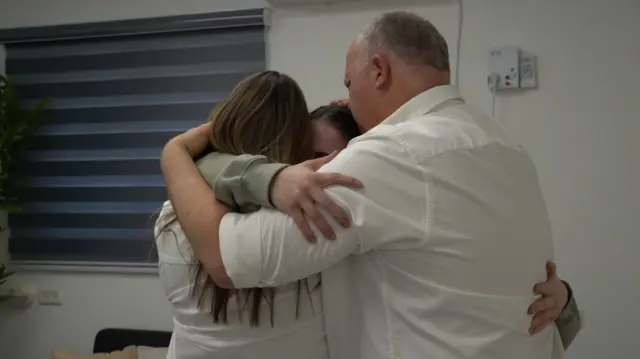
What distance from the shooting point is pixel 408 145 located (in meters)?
1.08

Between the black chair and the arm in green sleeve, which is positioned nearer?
the arm in green sleeve

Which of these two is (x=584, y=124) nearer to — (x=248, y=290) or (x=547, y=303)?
(x=547, y=303)

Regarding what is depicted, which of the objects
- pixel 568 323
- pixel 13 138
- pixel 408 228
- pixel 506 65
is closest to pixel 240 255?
pixel 408 228

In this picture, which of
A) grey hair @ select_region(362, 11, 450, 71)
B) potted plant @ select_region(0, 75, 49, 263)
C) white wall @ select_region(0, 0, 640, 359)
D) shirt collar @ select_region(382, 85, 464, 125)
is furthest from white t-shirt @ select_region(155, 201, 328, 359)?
potted plant @ select_region(0, 75, 49, 263)

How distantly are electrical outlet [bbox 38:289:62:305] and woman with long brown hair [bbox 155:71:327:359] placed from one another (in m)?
2.25

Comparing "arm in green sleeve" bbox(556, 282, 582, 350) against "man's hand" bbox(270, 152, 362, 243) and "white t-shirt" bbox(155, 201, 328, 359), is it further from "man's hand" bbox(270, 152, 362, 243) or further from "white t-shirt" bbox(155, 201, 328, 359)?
"man's hand" bbox(270, 152, 362, 243)

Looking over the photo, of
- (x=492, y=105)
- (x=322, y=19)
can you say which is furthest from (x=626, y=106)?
(x=322, y=19)

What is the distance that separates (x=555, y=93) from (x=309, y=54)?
103 centimetres

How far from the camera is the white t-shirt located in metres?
1.21

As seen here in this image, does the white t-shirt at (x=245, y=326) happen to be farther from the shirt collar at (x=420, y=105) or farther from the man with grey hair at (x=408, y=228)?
the shirt collar at (x=420, y=105)

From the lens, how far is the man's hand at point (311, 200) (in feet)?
3.38

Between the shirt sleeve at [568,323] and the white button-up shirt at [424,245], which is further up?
the white button-up shirt at [424,245]

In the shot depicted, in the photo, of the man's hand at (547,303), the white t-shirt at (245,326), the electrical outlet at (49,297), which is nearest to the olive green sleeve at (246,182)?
Result: the white t-shirt at (245,326)

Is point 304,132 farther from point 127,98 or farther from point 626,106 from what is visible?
point 127,98
